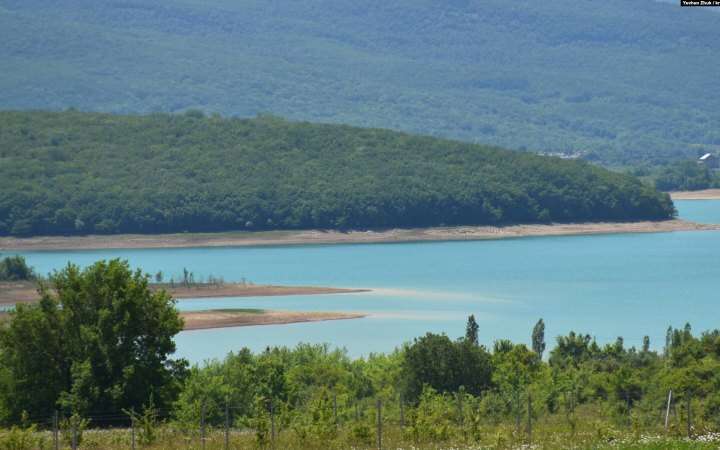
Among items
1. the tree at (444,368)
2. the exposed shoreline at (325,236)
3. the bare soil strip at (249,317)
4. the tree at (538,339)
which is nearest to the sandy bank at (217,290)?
the bare soil strip at (249,317)

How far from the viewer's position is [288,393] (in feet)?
128

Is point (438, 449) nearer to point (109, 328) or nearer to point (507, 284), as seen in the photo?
point (109, 328)

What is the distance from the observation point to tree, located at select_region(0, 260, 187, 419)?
32.3 meters

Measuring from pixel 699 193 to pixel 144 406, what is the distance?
572 feet

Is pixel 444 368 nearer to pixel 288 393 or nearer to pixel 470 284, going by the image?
pixel 288 393

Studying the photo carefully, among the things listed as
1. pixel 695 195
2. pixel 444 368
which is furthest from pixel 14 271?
pixel 695 195

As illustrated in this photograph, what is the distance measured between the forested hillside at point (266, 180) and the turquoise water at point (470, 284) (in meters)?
6.92

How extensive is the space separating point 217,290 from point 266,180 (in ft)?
226

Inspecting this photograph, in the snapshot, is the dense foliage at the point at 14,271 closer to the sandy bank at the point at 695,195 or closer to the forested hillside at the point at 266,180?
the forested hillside at the point at 266,180

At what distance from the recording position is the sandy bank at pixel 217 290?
80500mm

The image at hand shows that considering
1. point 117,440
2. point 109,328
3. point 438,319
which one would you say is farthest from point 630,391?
point 438,319

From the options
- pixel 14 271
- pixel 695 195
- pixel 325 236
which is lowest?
pixel 14 271

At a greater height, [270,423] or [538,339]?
[270,423]

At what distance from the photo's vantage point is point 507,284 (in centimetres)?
9269
